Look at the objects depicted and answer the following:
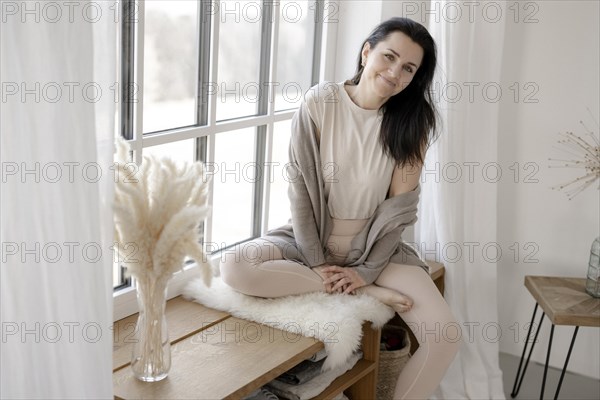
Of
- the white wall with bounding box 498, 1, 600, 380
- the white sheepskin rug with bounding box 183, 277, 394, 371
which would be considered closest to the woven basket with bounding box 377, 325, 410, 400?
the white sheepskin rug with bounding box 183, 277, 394, 371

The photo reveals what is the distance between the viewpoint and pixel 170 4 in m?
2.11

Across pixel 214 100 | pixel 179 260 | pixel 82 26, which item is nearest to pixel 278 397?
pixel 179 260

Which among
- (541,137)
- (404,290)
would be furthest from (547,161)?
(404,290)

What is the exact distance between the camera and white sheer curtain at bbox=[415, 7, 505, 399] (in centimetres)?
264

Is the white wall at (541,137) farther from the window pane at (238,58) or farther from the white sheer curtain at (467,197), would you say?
the window pane at (238,58)

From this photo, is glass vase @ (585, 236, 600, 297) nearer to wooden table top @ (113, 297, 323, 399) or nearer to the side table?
the side table

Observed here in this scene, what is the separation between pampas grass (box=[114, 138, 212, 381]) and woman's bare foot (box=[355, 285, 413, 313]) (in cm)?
77

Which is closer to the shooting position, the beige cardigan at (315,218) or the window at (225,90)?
the window at (225,90)

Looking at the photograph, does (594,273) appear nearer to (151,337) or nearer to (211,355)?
(211,355)

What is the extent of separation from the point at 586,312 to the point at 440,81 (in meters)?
0.90

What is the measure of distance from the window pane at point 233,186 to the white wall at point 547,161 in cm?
103

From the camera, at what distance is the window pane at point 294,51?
263 cm

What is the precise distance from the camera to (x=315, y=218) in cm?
239

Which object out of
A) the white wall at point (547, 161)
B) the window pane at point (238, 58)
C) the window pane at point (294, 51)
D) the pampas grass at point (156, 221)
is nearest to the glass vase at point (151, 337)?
the pampas grass at point (156, 221)
